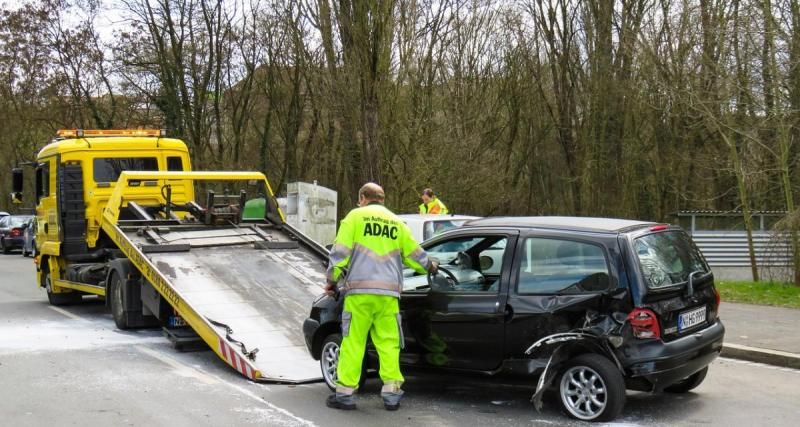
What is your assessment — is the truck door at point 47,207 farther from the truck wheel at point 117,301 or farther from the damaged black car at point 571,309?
the damaged black car at point 571,309

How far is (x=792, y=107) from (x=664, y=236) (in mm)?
9318

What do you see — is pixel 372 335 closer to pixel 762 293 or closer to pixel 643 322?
pixel 643 322

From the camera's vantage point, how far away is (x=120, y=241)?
35.0 feet

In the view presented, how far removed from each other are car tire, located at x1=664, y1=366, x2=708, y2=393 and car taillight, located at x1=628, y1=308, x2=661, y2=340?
1.39m

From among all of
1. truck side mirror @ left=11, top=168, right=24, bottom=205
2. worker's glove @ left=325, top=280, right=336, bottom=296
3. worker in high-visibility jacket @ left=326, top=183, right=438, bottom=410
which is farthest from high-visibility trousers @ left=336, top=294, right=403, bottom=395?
truck side mirror @ left=11, top=168, right=24, bottom=205

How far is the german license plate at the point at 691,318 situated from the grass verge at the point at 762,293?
22.0 feet

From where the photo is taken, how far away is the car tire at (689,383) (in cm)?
708

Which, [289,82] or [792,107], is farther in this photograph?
[289,82]

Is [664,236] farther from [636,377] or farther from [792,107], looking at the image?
[792,107]

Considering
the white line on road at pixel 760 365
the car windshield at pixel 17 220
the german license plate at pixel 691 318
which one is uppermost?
the car windshield at pixel 17 220

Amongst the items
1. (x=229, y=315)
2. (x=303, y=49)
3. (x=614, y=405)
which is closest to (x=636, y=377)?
(x=614, y=405)

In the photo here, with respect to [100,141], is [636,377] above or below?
below

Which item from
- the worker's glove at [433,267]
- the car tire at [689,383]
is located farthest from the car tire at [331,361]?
the car tire at [689,383]

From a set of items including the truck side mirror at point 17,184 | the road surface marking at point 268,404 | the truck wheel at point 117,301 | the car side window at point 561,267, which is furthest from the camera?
the truck side mirror at point 17,184
